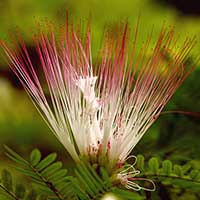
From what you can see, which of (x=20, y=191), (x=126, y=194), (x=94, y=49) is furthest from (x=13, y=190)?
(x=94, y=49)

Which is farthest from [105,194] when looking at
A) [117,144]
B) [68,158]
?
[68,158]

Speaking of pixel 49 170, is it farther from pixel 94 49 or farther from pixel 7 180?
pixel 94 49

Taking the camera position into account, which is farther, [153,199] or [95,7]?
[95,7]

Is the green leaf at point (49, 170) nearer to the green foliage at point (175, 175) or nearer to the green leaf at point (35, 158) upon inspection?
the green leaf at point (35, 158)

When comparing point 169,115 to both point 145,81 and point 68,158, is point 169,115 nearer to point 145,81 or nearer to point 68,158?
point 145,81

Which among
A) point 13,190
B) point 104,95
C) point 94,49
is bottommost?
point 13,190

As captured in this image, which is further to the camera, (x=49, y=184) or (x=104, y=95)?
(x=104, y=95)

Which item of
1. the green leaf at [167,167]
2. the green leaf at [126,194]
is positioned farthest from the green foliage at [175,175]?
the green leaf at [126,194]
